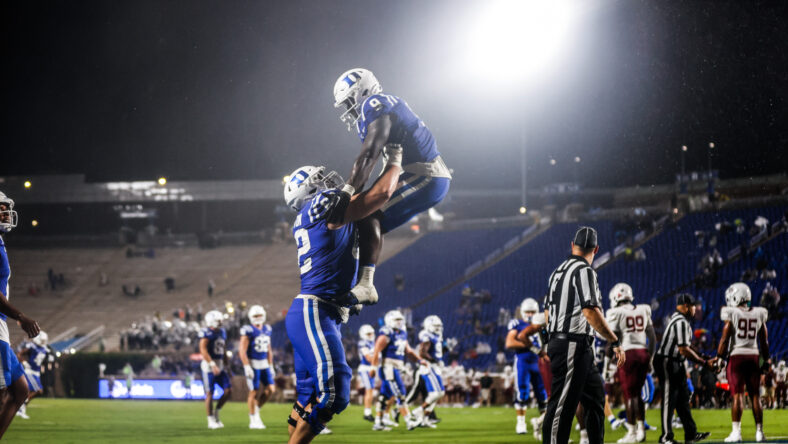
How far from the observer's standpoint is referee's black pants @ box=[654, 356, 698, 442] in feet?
36.5

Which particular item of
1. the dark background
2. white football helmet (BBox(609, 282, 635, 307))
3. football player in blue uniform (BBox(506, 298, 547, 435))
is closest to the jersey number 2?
white football helmet (BBox(609, 282, 635, 307))

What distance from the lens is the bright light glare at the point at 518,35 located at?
27453 mm

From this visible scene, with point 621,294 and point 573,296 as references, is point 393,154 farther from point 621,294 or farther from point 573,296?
point 621,294

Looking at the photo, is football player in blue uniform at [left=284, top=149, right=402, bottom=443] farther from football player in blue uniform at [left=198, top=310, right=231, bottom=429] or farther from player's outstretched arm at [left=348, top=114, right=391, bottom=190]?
football player in blue uniform at [left=198, top=310, right=231, bottom=429]

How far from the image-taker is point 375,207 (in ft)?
21.6

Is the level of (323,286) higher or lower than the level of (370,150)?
lower

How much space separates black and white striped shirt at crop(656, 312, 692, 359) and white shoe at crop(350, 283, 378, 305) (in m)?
6.05

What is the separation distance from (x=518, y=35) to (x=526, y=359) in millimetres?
15671

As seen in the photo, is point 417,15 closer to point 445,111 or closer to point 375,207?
point 445,111

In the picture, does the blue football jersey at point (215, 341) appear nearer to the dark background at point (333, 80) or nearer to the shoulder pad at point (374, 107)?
the shoulder pad at point (374, 107)

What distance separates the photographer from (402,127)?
6949mm

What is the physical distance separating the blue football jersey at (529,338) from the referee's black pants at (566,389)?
6.29m

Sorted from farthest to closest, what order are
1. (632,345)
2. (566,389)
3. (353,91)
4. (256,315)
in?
1. (256,315)
2. (632,345)
3. (566,389)
4. (353,91)

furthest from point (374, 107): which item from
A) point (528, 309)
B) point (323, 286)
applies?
point (528, 309)
